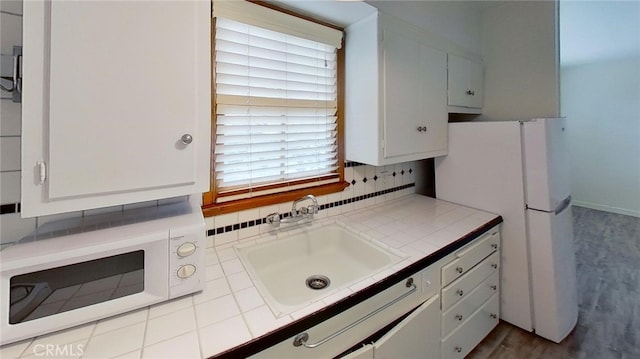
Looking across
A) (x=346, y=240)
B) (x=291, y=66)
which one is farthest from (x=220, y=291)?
(x=291, y=66)

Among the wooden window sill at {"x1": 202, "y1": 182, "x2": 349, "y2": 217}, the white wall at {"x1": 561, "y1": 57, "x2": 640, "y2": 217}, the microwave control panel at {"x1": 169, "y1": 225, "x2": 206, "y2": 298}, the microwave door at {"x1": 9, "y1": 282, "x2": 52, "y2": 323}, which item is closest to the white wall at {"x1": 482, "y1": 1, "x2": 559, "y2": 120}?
the wooden window sill at {"x1": 202, "y1": 182, "x2": 349, "y2": 217}

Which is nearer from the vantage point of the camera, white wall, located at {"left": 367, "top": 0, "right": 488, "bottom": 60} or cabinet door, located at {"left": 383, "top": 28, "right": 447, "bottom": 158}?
cabinet door, located at {"left": 383, "top": 28, "right": 447, "bottom": 158}

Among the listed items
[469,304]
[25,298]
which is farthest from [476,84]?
[25,298]

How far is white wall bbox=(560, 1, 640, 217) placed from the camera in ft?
12.3

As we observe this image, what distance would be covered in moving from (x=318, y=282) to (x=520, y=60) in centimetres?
226

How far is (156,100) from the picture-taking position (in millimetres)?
755

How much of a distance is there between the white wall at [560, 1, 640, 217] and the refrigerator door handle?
2737 mm

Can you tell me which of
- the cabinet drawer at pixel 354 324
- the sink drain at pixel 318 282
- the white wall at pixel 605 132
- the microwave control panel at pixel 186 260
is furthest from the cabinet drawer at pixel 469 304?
the white wall at pixel 605 132

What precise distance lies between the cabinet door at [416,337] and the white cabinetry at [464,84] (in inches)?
54.3

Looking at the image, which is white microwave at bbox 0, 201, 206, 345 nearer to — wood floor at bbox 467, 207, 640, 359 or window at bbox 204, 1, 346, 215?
window at bbox 204, 1, 346, 215

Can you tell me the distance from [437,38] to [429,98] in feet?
1.29

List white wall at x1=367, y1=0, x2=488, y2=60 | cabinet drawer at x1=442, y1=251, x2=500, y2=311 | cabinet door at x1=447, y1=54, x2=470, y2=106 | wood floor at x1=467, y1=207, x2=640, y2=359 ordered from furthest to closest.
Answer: cabinet door at x1=447, y1=54, x2=470, y2=106
white wall at x1=367, y1=0, x2=488, y2=60
wood floor at x1=467, y1=207, x2=640, y2=359
cabinet drawer at x1=442, y1=251, x2=500, y2=311

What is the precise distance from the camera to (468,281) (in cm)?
142

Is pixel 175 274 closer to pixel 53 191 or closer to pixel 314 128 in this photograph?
pixel 53 191
